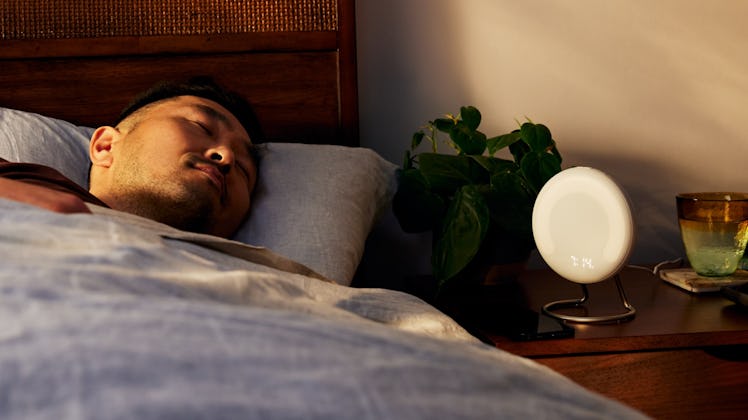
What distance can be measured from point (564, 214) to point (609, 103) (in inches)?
24.9

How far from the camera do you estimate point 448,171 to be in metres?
1.52

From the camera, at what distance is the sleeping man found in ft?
4.40

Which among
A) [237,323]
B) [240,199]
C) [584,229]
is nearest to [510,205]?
[584,229]

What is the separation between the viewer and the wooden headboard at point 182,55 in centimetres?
158

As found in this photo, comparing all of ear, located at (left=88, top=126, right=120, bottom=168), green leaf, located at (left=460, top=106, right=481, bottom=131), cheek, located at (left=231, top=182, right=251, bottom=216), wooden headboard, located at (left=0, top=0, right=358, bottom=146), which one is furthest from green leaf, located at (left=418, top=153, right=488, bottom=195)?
ear, located at (left=88, top=126, right=120, bottom=168)

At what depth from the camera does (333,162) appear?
4.96 ft

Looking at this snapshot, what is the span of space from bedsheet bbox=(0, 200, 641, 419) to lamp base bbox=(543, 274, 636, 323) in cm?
51

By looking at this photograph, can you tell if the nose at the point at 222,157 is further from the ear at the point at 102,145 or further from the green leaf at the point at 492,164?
the green leaf at the point at 492,164

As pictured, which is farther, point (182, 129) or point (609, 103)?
point (609, 103)

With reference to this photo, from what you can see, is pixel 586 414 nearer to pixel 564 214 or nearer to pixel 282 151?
pixel 564 214

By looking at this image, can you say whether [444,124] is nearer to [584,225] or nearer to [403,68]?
[403,68]

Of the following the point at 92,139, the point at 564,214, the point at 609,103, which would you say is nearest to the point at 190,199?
the point at 92,139

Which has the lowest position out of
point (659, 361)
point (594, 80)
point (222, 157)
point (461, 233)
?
point (659, 361)

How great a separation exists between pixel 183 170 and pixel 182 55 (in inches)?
13.9
